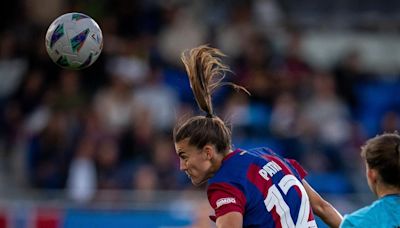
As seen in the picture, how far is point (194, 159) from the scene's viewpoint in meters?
5.93

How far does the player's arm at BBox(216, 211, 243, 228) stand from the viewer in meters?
5.54

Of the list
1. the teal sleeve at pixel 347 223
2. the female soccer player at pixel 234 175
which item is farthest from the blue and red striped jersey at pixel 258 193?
the teal sleeve at pixel 347 223

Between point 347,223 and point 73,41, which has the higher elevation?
point 73,41

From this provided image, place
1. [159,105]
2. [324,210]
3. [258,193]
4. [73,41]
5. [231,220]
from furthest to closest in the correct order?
[159,105], [73,41], [324,210], [258,193], [231,220]

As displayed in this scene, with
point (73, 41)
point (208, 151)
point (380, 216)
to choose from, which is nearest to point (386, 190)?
point (380, 216)

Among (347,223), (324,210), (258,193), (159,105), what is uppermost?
(258,193)

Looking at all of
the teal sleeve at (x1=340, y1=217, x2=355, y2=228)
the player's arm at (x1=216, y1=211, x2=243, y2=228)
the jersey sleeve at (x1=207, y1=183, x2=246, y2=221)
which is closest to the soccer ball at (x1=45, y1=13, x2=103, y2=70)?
the jersey sleeve at (x1=207, y1=183, x2=246, y2=221)

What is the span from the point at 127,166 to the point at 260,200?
6171 millimetres

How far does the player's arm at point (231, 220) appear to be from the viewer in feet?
18.2

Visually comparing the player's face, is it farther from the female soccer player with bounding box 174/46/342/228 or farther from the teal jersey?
the teal jersey

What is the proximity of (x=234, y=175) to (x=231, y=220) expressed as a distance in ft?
1.09

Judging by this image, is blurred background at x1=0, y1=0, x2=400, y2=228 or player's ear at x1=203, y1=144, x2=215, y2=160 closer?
player's ear at x1=203, y1=144, x2=215, y2=160

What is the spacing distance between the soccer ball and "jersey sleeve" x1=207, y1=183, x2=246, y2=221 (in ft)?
4.89

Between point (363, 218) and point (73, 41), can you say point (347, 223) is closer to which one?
point (363, 218)
